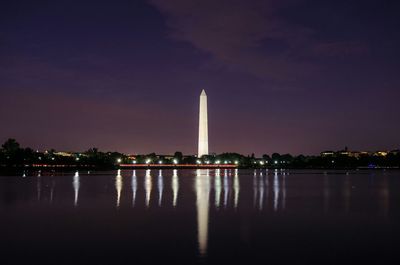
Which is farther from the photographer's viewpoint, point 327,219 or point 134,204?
point 134,204

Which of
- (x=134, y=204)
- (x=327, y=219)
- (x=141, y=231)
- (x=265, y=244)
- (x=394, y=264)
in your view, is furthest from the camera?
(x=134, y=204)

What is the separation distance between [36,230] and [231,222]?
9.83m

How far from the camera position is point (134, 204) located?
36.9 metres

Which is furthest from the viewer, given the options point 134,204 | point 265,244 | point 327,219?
point 134,204

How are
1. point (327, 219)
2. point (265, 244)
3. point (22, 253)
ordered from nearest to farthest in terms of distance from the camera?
point (22, 253) < point (265, 244) < point (327, 219)

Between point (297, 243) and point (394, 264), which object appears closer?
point (394, 264)

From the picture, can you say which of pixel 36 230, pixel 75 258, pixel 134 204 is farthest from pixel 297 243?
pixel 134 204

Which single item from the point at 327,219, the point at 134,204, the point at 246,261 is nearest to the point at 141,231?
the point at 246,261

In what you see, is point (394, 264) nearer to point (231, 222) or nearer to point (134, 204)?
point (231, 222)

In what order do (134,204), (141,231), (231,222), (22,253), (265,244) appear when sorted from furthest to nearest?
(134,204), (231,222), (141,231), (265,244), (22,253)

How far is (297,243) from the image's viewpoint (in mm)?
20094

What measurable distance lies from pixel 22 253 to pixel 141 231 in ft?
21.5

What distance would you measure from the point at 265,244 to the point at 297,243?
1.40 metres

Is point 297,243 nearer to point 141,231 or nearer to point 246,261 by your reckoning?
point 246,261
